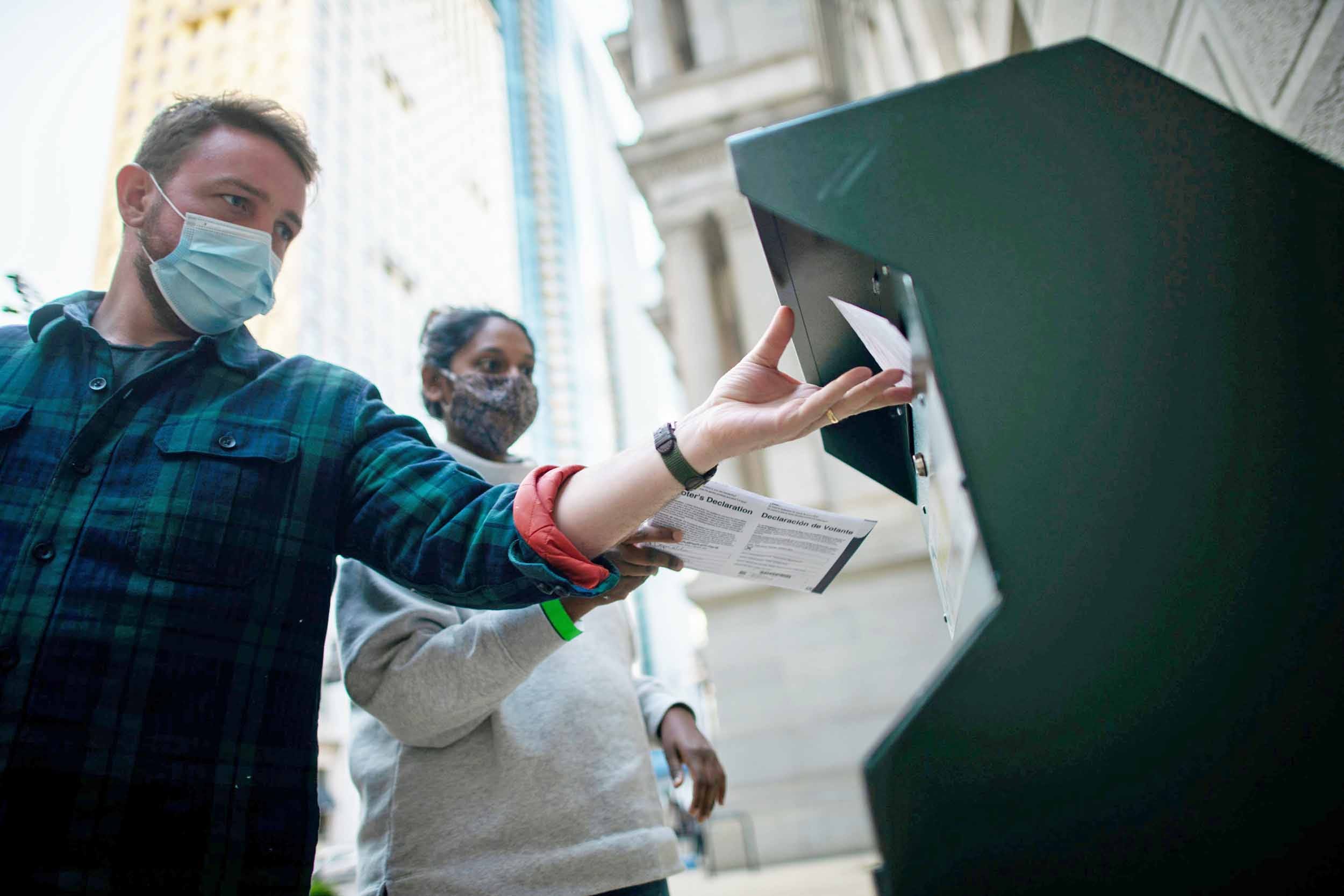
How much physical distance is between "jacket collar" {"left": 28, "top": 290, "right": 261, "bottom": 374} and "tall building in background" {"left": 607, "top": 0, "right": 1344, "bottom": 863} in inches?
35.0

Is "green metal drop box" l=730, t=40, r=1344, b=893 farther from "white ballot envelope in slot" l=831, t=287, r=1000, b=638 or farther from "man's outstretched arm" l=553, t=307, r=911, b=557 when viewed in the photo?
"man's outstretched arm" l=553, t=307, r=911, b=557

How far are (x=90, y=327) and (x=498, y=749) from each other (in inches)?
37.8

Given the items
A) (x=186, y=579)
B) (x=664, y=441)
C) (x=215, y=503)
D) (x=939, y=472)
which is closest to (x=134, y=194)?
(x=215, y=503)

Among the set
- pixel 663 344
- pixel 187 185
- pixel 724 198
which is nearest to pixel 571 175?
pixel 663 344

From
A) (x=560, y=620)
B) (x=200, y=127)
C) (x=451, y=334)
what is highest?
(x=451, y=334)

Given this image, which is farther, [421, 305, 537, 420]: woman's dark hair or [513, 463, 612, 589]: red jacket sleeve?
[421, 305, 537, 420]: woman's dark hair

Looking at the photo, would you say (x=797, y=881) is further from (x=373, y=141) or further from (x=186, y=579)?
(x=373, y=141)

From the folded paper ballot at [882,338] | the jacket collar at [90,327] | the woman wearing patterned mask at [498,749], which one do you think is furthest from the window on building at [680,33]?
the folded paper ballot at [882,338]

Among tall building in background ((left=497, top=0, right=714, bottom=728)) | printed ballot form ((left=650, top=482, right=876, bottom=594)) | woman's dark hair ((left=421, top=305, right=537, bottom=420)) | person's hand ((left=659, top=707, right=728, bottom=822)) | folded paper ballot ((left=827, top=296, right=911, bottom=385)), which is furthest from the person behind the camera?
tall building in background ((left=497, top=0, right=714, bottom=728))

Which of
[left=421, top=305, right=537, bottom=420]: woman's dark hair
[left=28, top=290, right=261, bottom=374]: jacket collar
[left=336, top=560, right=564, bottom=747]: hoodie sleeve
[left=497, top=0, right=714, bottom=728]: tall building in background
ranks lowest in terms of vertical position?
[left=336, top=560, right=564, bottom=747]: hoodie sleeve

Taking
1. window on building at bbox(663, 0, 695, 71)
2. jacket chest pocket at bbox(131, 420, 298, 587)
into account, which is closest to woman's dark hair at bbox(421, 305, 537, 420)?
jacket chest pocket at bbox(131, 420, 298, 587)

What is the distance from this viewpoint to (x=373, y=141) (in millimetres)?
33812

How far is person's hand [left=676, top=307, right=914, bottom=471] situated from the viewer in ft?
3.04

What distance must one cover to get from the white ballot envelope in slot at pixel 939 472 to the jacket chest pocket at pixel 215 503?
83cm
